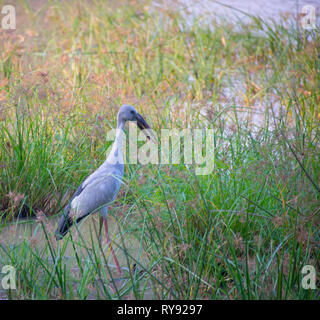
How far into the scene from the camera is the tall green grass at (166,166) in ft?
7.98

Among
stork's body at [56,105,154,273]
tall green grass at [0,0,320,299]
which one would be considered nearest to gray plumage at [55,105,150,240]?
stork's body at [56,105,154,273]

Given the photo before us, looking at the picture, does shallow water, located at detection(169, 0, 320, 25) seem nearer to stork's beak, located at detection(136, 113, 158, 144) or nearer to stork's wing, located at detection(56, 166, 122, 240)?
stork's beak, located at detection(136, 113, 158, 144)

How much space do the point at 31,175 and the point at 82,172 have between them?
41cm

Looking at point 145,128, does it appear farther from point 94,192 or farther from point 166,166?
point 166,166

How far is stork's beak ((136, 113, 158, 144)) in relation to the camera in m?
3.66

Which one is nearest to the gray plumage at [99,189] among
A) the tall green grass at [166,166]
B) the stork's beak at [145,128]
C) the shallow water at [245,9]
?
the tall green grass at [166,166]

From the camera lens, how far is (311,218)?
234cm

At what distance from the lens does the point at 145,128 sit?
3.71 meters

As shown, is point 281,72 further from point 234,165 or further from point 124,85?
point 234,165

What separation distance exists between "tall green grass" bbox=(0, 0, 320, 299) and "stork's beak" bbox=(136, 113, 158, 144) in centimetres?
26

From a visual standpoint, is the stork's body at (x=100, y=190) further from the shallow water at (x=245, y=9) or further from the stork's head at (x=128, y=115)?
the shallow water at (x=245, y=9)

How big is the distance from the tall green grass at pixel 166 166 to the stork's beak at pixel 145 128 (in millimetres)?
264

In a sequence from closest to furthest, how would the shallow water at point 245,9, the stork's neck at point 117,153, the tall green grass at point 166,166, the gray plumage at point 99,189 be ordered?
1. the tall green grass at point 166,166
2. the gray plumage at point 99,189
3. the stork's neck at point 117,153
4. the shallow water at point 245,9
